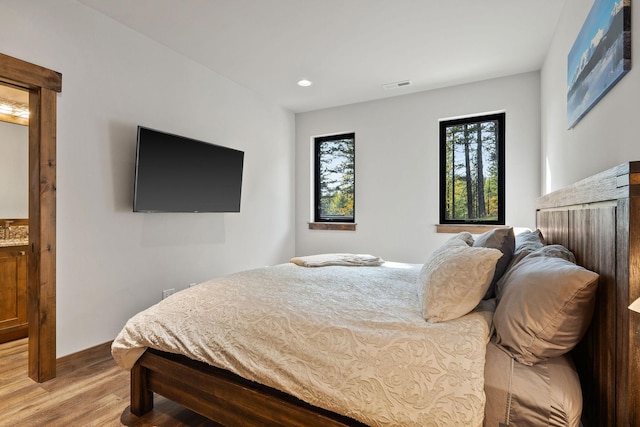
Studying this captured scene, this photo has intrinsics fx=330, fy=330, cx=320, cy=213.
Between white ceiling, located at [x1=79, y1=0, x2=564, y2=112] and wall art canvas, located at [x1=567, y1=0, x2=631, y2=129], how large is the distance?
0.76 m

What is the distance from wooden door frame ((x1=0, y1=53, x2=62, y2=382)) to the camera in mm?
2189

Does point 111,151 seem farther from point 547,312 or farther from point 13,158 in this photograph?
point 547,312

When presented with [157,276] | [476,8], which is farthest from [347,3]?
[157,276]

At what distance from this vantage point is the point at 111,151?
2.64 m

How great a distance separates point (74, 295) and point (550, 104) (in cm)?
415

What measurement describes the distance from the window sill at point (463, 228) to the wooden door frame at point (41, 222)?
361cm

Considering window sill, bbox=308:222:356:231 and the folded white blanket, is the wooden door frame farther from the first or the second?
window sill, bbox=308:222:356:231

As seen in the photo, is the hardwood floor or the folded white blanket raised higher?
the folded white blanket

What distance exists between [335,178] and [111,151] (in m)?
2.82

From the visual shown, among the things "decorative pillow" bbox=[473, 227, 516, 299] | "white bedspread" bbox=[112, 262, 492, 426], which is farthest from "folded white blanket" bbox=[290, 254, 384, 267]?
"decorative pillow" bbox=[473, 227, 516, 299]

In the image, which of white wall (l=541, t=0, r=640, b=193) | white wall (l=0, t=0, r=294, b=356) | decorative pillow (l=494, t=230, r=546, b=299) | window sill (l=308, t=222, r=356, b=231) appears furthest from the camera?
window sill (l=308, t=222, r=356, b=231)

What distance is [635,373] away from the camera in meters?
0.88

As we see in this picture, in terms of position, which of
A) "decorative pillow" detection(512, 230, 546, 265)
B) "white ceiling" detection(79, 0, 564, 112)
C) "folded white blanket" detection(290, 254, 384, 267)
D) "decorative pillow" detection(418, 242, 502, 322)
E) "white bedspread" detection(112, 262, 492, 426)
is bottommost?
"white bedspread" detection(112, 262, 492, 426)

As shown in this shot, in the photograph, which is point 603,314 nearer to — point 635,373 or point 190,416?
point 635,373
